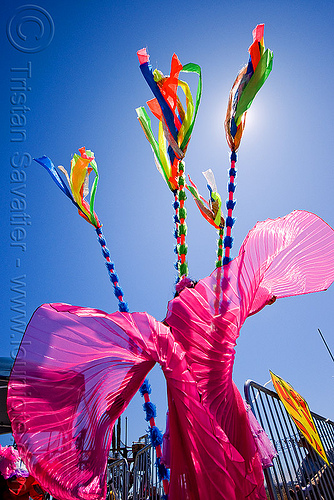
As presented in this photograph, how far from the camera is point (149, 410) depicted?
5.68 feet

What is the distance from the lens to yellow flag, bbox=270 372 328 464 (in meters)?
2.59

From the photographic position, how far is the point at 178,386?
4.38 feet

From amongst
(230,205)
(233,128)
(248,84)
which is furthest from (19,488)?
(248,84)

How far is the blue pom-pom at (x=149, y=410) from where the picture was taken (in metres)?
1.72

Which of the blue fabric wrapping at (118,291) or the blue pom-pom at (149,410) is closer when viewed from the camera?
the blue pom-pom at (149,410)

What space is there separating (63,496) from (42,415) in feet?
1.18

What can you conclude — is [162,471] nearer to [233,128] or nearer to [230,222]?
[230,222]

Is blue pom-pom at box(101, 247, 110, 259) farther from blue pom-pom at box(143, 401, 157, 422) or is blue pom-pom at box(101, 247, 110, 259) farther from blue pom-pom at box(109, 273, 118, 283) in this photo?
blue pom-pom at box(143, 401, 157, 422)

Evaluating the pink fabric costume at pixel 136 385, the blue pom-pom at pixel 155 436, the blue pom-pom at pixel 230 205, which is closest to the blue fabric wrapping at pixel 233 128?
the blue pom-pom at pixel 230 205

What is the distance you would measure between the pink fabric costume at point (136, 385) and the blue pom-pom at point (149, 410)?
8.3 inches

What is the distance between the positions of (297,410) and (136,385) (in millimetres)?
1874

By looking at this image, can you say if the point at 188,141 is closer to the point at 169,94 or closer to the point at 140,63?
the point at 169,94

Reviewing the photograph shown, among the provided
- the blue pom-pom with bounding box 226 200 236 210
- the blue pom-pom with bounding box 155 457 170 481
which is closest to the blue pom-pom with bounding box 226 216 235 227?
the blue pom-pom with bounding box 226 200 236 210

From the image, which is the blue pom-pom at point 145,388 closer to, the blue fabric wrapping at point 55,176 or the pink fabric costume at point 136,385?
the pink fabric costume at point 136,385
